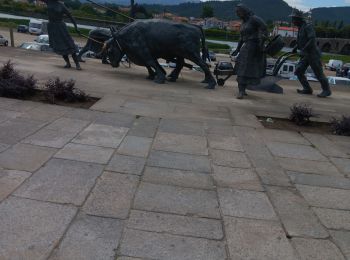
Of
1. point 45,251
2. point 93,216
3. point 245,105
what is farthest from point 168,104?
point 45,251

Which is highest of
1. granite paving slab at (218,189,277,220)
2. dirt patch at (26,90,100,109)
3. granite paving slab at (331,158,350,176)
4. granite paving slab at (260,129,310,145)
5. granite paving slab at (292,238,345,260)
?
granite paving slab at (292,238,345,260)

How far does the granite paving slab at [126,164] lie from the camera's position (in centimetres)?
466

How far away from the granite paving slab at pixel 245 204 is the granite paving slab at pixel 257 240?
119 millimetres

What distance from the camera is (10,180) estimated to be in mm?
4043

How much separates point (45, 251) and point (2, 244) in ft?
0.92

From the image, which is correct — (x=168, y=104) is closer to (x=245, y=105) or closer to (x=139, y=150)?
(x=245, y=105)

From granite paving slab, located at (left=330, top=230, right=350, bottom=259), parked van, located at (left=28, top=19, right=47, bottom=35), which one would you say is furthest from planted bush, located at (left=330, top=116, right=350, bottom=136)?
parked van, located at (left=28, top=19, right=47, bottom=35)

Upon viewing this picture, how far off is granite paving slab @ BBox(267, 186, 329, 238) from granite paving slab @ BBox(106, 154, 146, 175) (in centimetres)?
132

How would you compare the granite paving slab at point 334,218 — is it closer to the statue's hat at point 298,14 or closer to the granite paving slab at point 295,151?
the granite paving slab at point 295,151

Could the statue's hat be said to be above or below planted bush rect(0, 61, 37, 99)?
above

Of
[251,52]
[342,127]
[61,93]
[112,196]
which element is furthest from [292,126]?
[112,196]

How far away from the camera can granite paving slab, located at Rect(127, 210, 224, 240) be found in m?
3.45

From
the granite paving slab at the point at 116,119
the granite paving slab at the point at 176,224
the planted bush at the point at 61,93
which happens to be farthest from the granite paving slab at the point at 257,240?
the planted bush at the point at 61,93

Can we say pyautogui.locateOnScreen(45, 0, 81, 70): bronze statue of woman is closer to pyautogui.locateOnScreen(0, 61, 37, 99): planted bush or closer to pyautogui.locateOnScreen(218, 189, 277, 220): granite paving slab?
pyautogui.locateOnScreen(0, 61, 37, 99): planted bush
